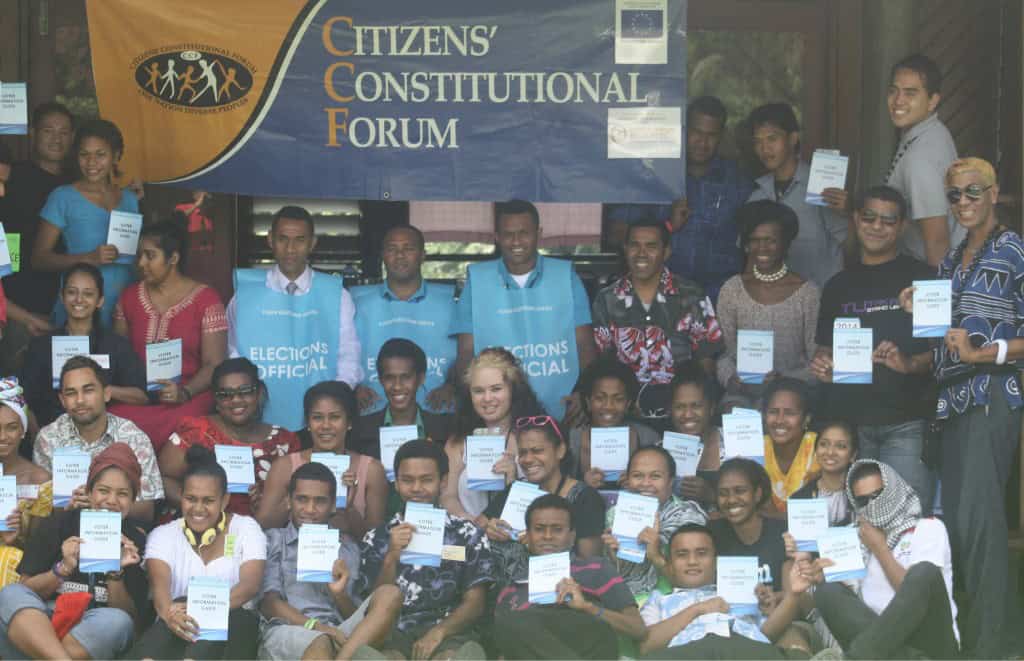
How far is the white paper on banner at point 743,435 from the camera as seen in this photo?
6.94m

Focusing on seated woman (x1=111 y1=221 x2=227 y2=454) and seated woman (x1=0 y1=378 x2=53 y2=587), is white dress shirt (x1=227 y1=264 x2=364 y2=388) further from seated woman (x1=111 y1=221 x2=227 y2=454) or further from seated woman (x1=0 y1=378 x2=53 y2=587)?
seated woman (x1=0 y1=378 x2=53 y2=587)

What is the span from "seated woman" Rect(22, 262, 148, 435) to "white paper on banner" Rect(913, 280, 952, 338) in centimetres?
355

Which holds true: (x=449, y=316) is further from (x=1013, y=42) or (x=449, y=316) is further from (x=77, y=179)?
(x=1013, y=42)

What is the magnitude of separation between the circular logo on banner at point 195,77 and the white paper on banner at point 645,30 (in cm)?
185

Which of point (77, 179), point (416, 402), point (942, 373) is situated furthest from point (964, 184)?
point (77, 179)

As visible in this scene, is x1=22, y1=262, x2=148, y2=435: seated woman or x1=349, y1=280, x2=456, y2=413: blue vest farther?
x1=349, y1=280, x2=456, y2=413: blue vest

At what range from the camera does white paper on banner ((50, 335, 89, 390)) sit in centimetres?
733

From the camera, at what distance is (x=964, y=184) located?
6.83 metres

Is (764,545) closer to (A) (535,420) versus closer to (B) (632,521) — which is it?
(B) (632,521)

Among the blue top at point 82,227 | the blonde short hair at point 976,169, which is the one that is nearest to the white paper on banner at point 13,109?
the blue top at point 82,227

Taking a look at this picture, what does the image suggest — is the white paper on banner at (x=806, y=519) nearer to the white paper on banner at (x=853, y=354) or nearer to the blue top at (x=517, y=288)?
the white paper on banner at (x=853, y=354)

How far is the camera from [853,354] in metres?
7.04

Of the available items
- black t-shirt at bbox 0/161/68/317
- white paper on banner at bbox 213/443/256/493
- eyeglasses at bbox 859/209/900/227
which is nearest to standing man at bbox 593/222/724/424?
eyeglasses at bbox 859/209/900/227

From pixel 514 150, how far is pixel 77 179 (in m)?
2.21
